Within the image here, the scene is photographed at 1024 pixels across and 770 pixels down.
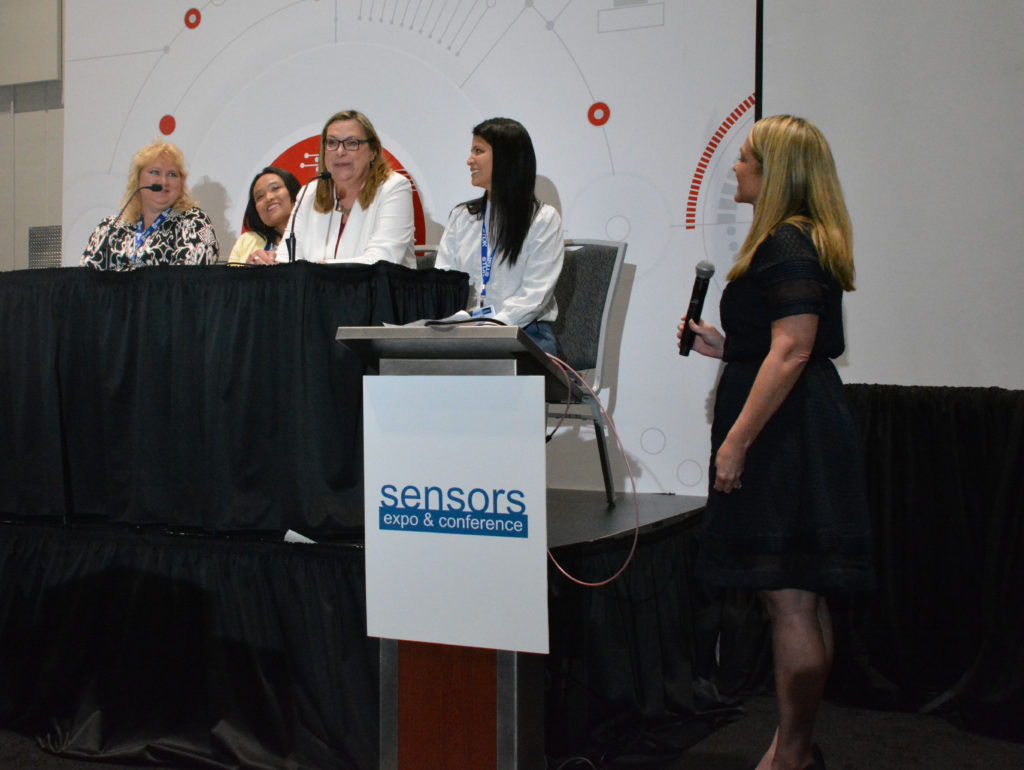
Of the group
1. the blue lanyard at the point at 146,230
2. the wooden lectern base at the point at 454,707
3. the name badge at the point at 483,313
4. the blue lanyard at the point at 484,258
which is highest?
the blue lanyard at the point at 146,230

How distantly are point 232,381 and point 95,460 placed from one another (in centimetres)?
44

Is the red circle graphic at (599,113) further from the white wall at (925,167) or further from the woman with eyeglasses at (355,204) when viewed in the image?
the woman with eyeglasses at (355,204)

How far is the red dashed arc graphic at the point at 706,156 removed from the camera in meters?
2.99

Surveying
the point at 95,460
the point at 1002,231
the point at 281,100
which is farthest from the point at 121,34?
the point at 1002,231

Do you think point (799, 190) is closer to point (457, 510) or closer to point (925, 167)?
point (457, 510)

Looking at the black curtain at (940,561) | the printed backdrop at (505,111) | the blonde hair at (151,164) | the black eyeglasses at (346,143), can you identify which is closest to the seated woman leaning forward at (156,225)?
the blonde hair at (151,164)

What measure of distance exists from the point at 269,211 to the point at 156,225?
1.69 feet

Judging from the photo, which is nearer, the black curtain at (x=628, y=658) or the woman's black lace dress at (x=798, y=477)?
the woman's black lace dress at (x=798, y=477)

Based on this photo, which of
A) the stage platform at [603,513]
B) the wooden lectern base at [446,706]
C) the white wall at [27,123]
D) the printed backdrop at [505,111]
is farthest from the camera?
the white wall at [27,123]

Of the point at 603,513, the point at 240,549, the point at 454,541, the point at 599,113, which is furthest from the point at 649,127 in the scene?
the point at 454,541

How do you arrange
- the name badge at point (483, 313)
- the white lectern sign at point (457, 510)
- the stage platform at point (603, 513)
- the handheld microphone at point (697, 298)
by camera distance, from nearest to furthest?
the white lectern sign at point (457, 510), the name badge at point (483, 313), the handheld microphone at point (697, 298), the stage platform at point (603, 513)

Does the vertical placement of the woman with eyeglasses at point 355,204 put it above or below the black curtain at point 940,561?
above

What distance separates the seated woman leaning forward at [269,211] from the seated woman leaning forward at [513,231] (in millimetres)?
1022

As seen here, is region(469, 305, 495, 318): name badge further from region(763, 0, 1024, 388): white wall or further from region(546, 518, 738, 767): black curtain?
region(763, 0, 1024, 388): white wall
